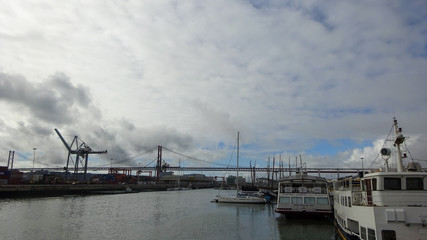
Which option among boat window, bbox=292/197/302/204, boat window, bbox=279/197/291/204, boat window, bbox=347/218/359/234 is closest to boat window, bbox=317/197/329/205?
boat window, bbox=292/197/302/204

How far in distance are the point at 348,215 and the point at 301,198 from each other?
1752cm

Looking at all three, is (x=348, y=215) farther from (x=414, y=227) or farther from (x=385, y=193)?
(x=414, y=227)

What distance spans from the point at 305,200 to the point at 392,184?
23.0 metres

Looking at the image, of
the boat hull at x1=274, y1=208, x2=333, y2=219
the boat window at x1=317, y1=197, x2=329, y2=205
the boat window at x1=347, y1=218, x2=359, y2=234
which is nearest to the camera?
the boat window at x1=347, y1=218, x2=359, y2=234

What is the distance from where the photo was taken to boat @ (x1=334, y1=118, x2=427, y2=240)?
16094mm

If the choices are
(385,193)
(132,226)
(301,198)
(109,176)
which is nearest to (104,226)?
(132,226)

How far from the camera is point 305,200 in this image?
1587 inches

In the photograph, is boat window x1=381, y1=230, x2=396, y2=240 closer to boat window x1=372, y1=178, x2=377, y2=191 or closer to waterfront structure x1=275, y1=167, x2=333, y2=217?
boat window x1=372, y1=178, x2=377, y2=191

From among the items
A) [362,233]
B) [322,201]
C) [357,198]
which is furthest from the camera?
[322,201]

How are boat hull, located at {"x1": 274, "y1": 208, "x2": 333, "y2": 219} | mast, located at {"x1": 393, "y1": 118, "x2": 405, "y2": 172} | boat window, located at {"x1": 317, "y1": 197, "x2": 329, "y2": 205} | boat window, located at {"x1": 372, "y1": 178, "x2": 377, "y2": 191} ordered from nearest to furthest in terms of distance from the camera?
boat window, located at {"x1": 372, "y1": 178, "x2": 377, "y2": 191} < mast, located at {"x1": 393, "y1": 118, "x2": 405, "y2": 172} < boat hull, located at {"x1": 274, "y1": 208, "x2": 333, "y2": 219} < boat window, located at {"x1": 317, "y1": 197, "x2": 329, "y2": 205}

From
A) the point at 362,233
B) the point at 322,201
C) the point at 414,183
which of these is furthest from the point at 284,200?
the point at 414,183

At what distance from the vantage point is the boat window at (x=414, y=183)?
18219 mm

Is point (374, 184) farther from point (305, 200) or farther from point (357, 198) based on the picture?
point (305, 200)

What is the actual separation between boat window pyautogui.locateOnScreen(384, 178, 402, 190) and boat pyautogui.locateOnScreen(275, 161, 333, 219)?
22.4 meters
